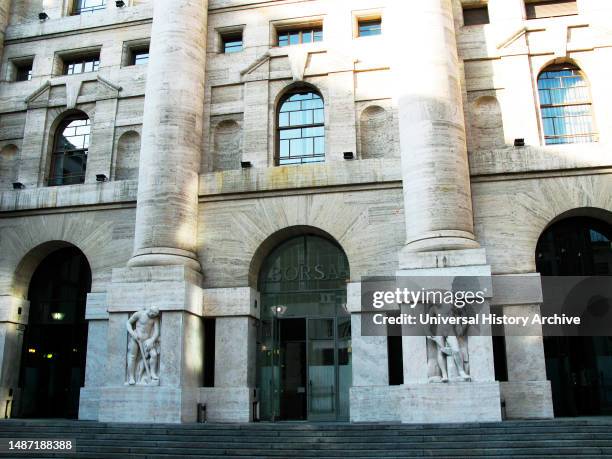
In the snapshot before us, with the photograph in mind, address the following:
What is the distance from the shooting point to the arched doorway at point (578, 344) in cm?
2019

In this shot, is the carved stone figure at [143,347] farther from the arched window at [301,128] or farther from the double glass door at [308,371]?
the arched window at [301,128]

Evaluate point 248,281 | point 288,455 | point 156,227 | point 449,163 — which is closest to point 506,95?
point 449,163

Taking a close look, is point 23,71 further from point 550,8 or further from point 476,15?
point 550,8

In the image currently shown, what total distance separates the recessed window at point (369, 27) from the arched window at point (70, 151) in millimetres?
11084

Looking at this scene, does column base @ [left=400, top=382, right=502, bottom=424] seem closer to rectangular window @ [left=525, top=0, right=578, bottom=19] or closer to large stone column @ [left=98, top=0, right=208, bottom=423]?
large stone column @ [left=98, top=0, right=208, bottom=423]

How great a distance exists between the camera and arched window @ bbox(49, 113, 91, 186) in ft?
82.9

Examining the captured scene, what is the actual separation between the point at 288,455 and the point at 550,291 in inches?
409

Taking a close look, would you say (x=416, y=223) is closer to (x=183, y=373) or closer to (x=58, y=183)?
(x=183, y=373)

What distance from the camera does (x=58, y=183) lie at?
25250mm

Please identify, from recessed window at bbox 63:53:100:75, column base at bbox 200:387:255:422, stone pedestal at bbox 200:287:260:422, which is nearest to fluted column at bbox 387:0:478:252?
stone pedestal at bbox 200:287:260:422

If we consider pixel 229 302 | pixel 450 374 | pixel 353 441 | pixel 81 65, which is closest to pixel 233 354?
pixel 229 302

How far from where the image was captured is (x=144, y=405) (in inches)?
765

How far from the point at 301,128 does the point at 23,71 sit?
41.6ft

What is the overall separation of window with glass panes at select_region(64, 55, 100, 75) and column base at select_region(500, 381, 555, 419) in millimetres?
19741
